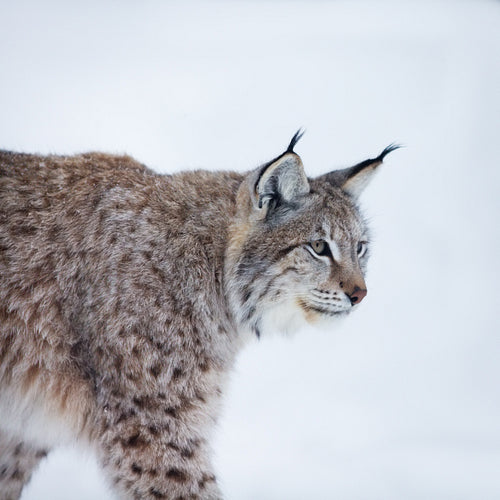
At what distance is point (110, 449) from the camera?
3.73 metres

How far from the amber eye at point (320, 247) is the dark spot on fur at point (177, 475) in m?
1.43

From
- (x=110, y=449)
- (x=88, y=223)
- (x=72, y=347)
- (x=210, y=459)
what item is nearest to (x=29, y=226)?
(x=88, y=223)

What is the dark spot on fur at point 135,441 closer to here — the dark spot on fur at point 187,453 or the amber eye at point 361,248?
the dark spot on fur at point 187,453

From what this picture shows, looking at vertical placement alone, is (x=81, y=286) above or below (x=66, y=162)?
below

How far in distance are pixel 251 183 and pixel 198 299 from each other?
2.41ft

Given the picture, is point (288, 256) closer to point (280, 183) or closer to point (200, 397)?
point (280, 183)

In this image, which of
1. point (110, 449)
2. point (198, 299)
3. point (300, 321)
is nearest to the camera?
point (110, 449)

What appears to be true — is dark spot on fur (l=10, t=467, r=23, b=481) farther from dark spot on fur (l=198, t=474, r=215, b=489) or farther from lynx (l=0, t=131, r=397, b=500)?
dark spot on fur (l=198, t=474, r=215, b=489)

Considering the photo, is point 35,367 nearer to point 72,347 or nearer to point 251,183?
point 72,347

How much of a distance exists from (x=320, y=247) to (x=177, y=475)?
4.87ft

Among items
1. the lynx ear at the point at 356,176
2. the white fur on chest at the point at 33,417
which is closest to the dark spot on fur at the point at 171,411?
the white fur on chest at the point at 33,417

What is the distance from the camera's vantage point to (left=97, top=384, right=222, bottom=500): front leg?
3686 millimetres

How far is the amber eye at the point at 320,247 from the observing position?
13.5 ft

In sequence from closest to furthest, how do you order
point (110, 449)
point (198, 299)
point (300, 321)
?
point (110, 449), point (198, 299), point (300, 321)
